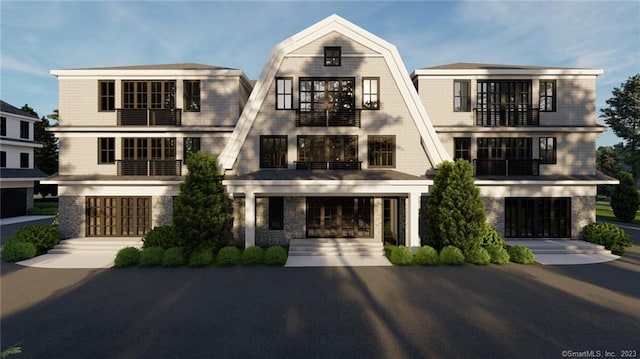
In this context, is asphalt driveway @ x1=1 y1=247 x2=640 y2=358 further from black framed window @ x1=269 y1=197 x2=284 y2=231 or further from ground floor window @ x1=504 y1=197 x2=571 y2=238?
ground floor window @ x1=504 y1=197 x2=571 y2=238

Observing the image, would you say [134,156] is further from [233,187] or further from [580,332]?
[580,332]

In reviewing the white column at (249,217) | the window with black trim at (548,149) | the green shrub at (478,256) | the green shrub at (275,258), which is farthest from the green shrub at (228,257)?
the window with black trim at (548,149)

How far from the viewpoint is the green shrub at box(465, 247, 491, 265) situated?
1259 cm

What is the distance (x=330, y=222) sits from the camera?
16281 millimetres

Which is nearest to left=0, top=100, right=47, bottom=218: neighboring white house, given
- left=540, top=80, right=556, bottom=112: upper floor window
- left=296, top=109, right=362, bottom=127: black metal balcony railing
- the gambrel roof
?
the gambrel roof

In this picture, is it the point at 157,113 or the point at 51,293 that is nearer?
the point at 51,293

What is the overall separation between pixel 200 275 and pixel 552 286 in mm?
13273

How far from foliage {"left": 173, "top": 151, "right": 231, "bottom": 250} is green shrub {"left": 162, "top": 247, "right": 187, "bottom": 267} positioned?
47cm

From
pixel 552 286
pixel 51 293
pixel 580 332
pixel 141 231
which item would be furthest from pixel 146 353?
pixel 552 286

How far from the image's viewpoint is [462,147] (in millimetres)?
17094

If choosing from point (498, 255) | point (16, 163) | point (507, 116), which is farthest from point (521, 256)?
point (16, 163)

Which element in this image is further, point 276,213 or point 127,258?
point 276,213

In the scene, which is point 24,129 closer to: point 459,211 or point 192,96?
point 192,96

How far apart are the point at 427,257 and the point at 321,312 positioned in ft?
21.1
